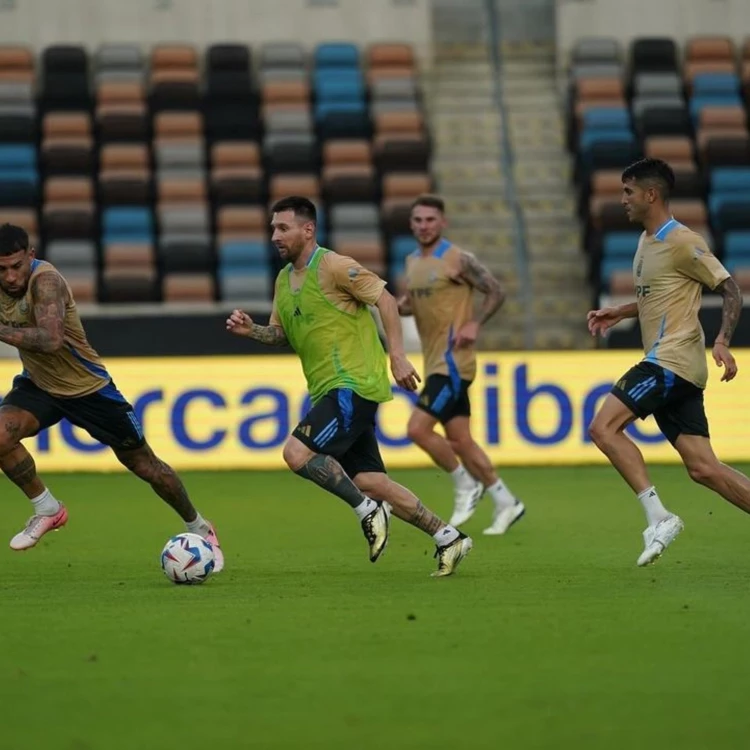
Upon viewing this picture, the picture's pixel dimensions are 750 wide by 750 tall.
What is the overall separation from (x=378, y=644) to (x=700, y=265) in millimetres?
3218

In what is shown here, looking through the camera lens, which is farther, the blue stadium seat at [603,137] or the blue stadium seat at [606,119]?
the blue stadium seat at [606,119]

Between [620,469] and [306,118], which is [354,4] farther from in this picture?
[620,469]

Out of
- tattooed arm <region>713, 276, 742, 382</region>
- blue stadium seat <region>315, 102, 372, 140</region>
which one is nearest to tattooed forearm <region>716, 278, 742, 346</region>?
tattooed arm <region>713, 276, 742, 382</region>

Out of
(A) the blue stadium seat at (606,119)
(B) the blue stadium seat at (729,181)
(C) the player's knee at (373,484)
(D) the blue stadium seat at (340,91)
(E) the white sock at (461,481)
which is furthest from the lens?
(D) the blue stadium seat at (340,91)

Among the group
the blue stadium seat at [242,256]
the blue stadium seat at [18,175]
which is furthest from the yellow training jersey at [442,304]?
the blue stadium seat at [18,175]

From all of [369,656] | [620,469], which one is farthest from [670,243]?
Result: [369,656]

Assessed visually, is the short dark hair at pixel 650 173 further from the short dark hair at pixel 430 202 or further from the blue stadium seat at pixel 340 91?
the blue stadium seat at pixel 340 91

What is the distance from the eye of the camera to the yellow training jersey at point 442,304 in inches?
489

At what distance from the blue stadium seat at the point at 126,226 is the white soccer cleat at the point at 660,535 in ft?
48.1

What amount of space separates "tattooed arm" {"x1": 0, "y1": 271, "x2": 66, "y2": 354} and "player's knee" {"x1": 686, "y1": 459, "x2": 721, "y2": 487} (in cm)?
329

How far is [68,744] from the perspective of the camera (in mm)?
5277

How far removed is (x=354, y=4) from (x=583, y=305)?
6019 millimetres

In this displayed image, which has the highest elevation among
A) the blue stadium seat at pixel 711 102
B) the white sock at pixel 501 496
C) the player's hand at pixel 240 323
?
the player's hand at pixel 240 323

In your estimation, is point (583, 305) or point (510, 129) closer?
point (583, 305)
